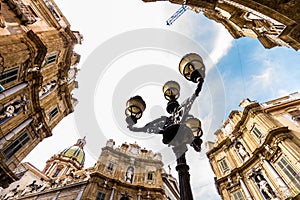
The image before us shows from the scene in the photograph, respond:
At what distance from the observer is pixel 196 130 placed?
16.3 ft

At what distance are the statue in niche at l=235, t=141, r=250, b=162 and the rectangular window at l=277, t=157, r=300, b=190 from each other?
10.7ft

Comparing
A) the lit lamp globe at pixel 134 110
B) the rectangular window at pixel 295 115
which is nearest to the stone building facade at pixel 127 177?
the lit lamp globe at pixel 134 110

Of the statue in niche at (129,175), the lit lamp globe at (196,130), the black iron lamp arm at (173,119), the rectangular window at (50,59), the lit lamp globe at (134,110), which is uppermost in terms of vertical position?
the rectangular window at (50,59)

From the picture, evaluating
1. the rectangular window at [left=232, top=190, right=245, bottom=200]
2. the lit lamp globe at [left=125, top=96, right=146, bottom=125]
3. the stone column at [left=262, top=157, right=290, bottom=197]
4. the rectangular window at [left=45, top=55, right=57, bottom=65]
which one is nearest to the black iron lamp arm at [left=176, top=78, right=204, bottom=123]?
the lit lamp globe at [left=125, top=96, right=146, bottom=125]

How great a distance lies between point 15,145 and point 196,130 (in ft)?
52.7

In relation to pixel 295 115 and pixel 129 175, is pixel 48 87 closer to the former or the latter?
pixel 129 175

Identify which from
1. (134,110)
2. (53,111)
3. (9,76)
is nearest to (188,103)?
(134,110)

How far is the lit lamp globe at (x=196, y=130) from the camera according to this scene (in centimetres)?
496

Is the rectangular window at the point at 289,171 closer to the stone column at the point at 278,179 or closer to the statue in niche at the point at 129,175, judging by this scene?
the stone column at the point at 278,179

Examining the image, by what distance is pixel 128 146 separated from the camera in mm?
25359

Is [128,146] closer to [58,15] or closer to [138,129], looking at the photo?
[58,15]

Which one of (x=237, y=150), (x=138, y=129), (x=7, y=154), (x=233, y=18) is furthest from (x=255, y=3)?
(x=7, y=154)

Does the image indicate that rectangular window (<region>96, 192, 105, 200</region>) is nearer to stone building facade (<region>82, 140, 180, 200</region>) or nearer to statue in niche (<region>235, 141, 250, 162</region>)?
stone building facade (<region>82, 140, 180, 200</region>)

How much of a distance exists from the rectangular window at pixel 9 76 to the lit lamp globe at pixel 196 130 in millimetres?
13526
